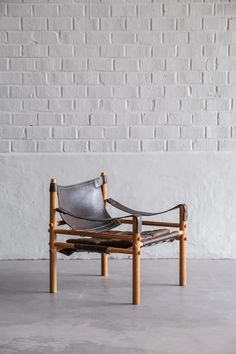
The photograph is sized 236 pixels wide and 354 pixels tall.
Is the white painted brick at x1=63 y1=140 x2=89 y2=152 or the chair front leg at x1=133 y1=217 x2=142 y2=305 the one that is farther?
the white painted brick at x1=63 y1=140 x2=89 y2=152

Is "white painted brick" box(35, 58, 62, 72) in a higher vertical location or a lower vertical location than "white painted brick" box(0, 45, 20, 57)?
lower

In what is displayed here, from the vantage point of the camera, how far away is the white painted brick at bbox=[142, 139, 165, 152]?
5.33 metres

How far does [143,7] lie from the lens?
528 centimetres

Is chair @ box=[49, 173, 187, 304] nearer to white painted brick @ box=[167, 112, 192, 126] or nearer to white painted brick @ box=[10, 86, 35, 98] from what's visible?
white painted brick @ box=[167, 112, 192, 126]

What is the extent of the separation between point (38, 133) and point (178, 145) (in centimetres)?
118

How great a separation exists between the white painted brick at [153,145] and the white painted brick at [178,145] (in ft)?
0.19

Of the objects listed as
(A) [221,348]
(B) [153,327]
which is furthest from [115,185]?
(A) [221,348]

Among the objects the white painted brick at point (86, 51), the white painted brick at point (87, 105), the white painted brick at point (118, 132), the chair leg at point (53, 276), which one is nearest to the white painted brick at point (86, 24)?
the white painted brick at point (86, 51)

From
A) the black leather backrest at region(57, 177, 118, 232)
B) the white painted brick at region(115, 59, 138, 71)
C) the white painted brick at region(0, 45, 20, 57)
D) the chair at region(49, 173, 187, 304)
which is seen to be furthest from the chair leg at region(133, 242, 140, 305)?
the white painted brick at region(0, 45, 20, 57)

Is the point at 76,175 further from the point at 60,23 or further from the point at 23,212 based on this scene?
the point at 60,23

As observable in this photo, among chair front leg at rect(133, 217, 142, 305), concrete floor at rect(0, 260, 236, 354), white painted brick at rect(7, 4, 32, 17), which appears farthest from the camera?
white painted brick at rect(7, 4, 32, 17)

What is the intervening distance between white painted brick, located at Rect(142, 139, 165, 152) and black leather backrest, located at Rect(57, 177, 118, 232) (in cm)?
80

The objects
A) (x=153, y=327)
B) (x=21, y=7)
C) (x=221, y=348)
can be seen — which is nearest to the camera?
(x=221, y=348)

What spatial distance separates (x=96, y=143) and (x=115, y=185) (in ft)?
1.28
